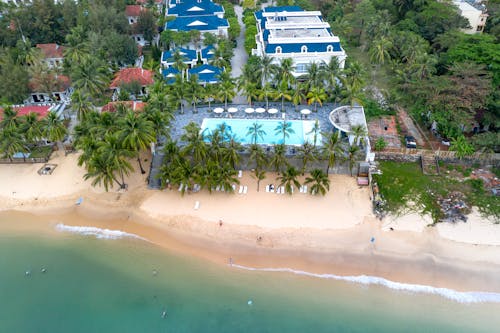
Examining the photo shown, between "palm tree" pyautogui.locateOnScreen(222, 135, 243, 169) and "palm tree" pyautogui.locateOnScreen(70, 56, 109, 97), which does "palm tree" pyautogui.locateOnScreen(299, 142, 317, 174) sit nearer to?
"palm tree" pyautogui.locateOnScreen(222, 135, 243, 169)

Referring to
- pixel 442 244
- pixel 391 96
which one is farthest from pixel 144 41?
pixel 442 244

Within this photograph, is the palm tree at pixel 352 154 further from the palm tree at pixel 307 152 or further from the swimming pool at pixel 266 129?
the swimming pool at pixel 266 129

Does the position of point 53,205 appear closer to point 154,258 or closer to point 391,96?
point 154,258

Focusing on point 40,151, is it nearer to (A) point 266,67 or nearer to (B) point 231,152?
(B) point 231,152

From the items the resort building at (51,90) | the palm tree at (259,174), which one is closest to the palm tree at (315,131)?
the palm tree at (259,174)

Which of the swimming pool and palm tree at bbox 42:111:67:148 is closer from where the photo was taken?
palm tree at bbox 42:111:67:148

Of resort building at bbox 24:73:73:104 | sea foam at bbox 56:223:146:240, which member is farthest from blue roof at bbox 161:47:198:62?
sea foam at bbox 56:223:146:240
